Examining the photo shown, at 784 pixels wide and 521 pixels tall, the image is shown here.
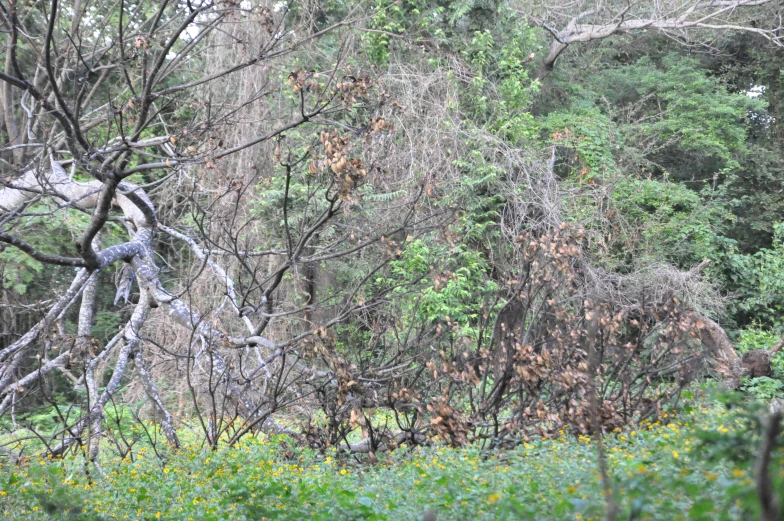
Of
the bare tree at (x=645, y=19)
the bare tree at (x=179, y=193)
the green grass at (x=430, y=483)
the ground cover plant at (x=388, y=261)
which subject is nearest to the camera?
the green grass at (x=430, y=483)

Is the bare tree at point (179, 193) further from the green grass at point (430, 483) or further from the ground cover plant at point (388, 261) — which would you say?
the green grass at point (430, 483)

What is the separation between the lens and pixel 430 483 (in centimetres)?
416

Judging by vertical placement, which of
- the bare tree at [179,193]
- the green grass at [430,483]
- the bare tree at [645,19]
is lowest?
the green grass at [430,483]

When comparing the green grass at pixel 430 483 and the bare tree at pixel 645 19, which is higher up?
the bare tree at pixel 645 19

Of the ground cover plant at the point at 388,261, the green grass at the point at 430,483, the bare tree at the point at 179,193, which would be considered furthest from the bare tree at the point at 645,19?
the green grass at the point at 430,483

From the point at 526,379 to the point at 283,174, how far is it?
24.9ft

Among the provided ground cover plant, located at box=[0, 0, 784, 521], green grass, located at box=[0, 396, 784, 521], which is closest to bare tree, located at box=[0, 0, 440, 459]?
ground cover plant, located at box=[0, 0, 784, 521]

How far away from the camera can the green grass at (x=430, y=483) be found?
8.07 ft

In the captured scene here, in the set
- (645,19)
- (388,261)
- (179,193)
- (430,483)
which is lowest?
(430,483)

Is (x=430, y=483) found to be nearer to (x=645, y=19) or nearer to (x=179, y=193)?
(x=179, y=193)

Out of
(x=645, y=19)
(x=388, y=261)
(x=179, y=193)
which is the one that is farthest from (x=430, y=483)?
(x=645, y=19)

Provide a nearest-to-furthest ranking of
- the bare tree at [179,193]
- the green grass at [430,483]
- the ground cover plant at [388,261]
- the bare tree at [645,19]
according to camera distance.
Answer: the green grass at [430,483] < the ground cover plant at [388,261] < the bare tree at [179,193] < the bare tree at [645,19]

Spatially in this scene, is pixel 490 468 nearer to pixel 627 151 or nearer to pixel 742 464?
pixel 742 464

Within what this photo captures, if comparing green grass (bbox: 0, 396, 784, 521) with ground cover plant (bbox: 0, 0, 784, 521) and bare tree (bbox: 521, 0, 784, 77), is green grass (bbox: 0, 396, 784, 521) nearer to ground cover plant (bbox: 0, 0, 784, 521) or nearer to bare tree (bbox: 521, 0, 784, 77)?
ground cover plant (bbox: 0, 0, 784, 521)
